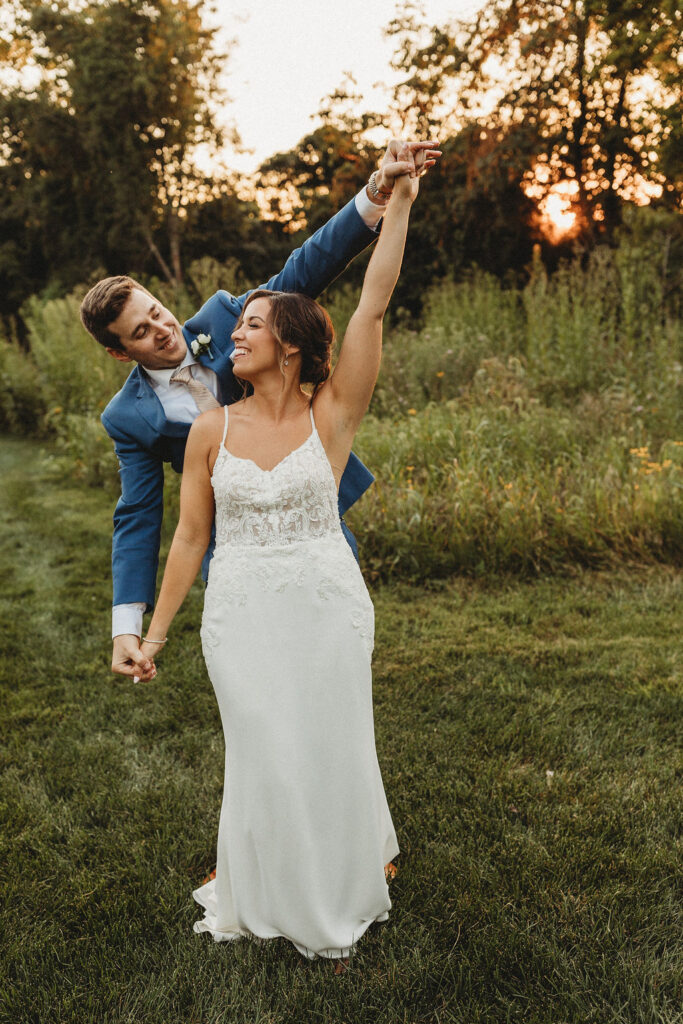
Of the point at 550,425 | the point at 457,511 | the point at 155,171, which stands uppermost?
the point at 155,171

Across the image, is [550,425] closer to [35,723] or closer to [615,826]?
[615,826]

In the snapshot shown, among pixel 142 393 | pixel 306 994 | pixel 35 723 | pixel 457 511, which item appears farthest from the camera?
pixel 457 511

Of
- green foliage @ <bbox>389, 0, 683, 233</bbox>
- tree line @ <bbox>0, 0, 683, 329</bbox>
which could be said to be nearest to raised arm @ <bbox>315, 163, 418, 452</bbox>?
tree line @ <bbox>0, 0, 683, 329</bbox>

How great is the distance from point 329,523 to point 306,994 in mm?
1346

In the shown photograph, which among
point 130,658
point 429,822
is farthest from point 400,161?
point 429,822

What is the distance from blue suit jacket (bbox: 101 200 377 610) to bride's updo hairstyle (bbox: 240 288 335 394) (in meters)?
0.19

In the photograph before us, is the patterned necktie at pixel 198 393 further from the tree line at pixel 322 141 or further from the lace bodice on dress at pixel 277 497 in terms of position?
the tree line at pixel 322 141

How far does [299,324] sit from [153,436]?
0.62 meters

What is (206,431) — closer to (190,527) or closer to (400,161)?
(190,527)

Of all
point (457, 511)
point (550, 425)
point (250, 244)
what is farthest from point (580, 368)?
point (250, 244)

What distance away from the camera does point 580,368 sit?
7379 millimetres

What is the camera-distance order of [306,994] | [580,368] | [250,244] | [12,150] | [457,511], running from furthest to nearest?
[12,150] → [250,244] → [580,368] → [457,511] → [306,994]

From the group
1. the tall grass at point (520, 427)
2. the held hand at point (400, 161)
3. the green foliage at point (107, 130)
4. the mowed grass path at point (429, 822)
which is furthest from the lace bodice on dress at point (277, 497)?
the green foliage at point (107, 130)

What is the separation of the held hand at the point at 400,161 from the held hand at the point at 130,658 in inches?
60.4
